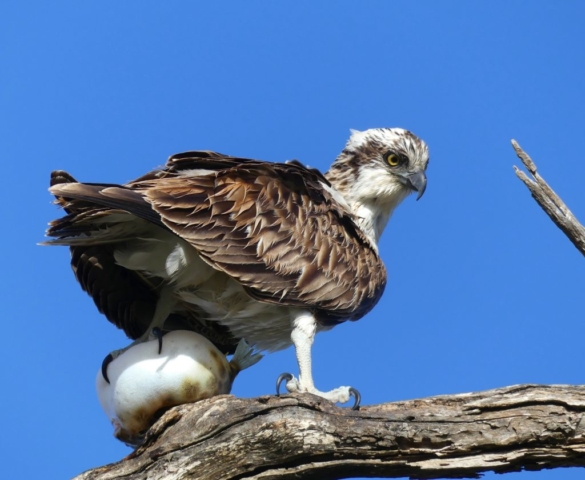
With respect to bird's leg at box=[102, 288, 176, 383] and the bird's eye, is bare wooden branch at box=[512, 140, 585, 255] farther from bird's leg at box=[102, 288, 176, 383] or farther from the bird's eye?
bird's leg at box=[102, 288, 176, 383]

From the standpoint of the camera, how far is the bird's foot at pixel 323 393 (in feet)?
19.7

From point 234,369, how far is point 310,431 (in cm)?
151

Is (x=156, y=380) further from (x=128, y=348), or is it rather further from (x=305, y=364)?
(x=305, y=364)

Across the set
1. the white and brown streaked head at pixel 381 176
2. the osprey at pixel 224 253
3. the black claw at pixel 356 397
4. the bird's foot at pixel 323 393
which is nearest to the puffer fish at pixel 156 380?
the osprey at pixel 224 253

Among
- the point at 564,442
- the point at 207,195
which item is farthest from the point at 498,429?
the point at 207,195

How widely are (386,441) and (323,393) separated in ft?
3.10

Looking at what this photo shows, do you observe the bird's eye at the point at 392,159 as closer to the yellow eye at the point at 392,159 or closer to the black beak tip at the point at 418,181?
the yellow eye at the point at 392,159

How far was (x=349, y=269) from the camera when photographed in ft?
22.5

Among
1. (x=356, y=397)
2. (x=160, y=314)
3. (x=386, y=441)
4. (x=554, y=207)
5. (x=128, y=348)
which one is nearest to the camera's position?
(x=386, y=441)

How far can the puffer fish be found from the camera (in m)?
6.09

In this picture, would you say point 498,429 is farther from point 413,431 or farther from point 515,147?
point 515,147

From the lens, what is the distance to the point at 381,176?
7.77 metres

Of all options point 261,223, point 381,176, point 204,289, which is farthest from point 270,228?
point 381,176

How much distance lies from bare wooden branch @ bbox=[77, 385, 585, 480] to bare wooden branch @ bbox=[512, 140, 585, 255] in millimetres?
873
